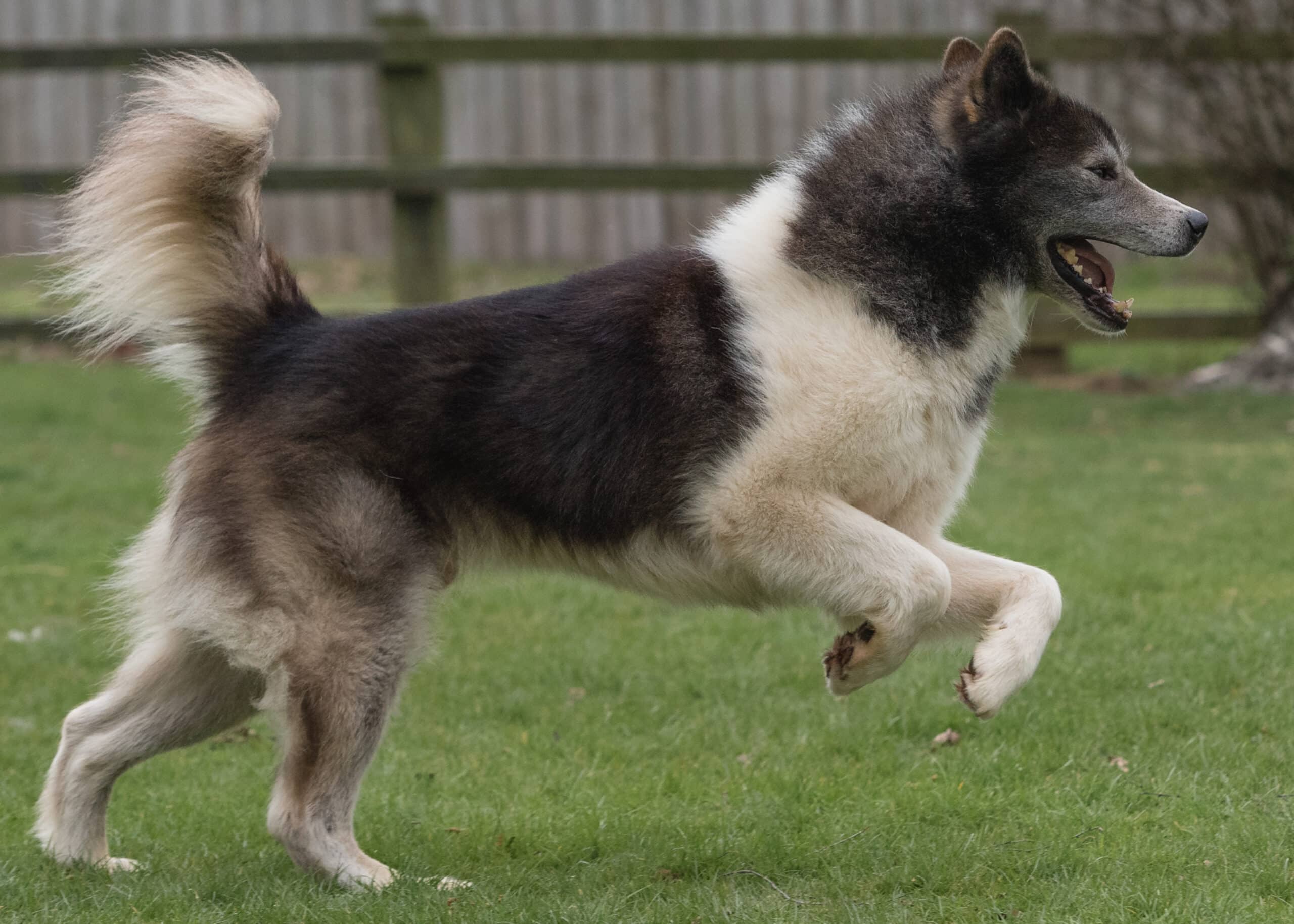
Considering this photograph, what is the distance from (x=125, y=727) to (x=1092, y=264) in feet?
9.56

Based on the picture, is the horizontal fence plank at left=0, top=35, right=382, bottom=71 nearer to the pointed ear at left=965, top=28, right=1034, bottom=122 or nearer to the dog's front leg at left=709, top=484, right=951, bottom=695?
the pointed ear at left=965, top=28, right=1034, bottom=122

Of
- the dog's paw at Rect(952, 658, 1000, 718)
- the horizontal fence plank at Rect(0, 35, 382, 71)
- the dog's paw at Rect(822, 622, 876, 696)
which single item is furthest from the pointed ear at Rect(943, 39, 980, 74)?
the horizontal fence plank at Rect(0, 35, 382, 71)

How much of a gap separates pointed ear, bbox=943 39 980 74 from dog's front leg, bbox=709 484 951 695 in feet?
4.57

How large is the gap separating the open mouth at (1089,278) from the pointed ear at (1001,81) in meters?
0.38

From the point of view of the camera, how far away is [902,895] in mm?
3764

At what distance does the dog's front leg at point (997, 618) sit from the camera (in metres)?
3.80

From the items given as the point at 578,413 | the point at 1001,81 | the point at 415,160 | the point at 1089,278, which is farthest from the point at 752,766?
the point at 415,160

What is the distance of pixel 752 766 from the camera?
191 inches

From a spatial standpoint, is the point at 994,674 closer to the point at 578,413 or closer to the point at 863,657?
the point at 863,657

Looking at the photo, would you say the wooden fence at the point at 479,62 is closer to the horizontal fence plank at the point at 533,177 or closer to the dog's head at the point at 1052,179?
the horizontal fence plank at the point at 533,177

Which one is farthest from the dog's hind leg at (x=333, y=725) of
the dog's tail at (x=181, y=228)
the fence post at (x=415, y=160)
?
the fence post at (x=415, y=160)

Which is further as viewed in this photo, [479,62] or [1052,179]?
[479,62]

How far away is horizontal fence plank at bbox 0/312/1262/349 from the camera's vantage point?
1141 centimetres

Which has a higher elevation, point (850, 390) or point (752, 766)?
point (850, 390)
